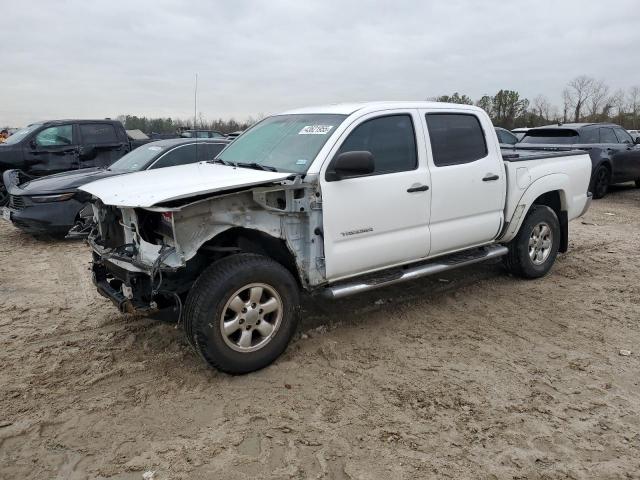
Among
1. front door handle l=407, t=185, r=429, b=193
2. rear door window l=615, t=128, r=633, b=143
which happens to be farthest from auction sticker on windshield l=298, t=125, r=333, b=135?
rear door window l=615, t=128, r=633, b=143

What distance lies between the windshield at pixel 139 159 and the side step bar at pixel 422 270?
4.59m

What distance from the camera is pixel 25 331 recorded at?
14.9 ft

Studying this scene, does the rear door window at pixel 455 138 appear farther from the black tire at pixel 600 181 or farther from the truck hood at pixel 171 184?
the black tire at pixel 600 181

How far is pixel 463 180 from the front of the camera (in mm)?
4754

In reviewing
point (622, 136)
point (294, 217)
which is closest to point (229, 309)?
point (294, 217)

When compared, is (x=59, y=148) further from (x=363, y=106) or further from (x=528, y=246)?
(x=528, y=246)

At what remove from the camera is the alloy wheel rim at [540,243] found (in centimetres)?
578

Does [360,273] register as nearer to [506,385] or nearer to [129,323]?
[506,385]

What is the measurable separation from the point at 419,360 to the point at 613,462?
4.81ft

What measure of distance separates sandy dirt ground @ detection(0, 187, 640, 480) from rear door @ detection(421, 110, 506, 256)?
2.50 ft

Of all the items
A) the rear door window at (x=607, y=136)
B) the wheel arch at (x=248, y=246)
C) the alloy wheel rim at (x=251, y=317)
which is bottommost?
the alloy wheel rim at (x=251, y=317)

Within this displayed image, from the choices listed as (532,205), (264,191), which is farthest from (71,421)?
(532,205)

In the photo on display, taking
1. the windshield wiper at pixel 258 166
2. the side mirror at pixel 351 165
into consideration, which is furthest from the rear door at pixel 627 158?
the windshield wiper at pixel 258 166

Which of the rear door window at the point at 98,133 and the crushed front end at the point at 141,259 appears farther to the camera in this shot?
the rear door window at the point at 98,133
